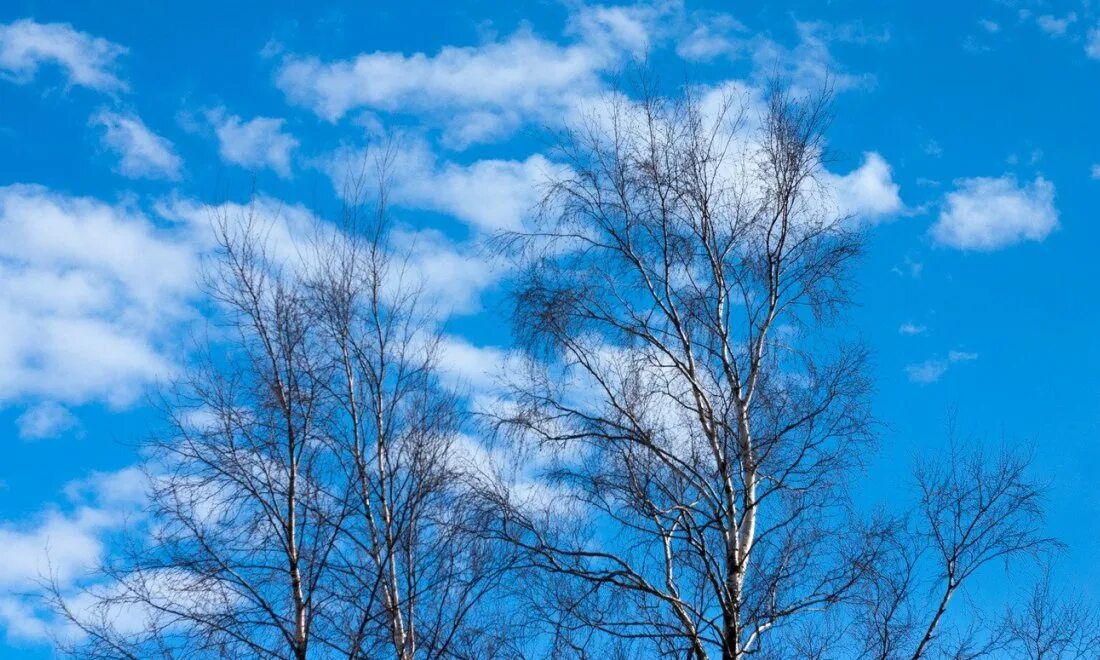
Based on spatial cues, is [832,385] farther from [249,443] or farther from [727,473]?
[249,443]

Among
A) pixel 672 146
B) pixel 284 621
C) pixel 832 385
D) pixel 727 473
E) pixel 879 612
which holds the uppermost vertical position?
pixel 672 146

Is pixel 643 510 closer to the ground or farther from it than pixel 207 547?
farther from it

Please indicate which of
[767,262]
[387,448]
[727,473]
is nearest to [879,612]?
[727,473]

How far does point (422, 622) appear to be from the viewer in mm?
11203

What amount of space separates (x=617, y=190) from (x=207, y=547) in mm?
5694

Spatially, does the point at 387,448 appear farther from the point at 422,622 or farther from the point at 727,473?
the point at 727,473

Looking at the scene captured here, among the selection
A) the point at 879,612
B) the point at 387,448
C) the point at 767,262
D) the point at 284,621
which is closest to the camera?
the point at 284,621

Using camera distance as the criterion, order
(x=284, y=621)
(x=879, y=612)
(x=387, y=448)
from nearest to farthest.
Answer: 1. (x=284, y=621)
2. (x=387, y=448)
3. (x=879, y=612)

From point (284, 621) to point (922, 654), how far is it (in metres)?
6.09

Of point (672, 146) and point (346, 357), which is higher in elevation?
point (672, 146)

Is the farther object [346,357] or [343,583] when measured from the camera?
[346,357]

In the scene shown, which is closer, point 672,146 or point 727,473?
point 727,473

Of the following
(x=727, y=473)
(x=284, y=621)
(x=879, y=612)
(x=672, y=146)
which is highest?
(x=672, y=146)

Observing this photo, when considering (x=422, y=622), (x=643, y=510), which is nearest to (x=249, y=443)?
(x=422, y=622)
